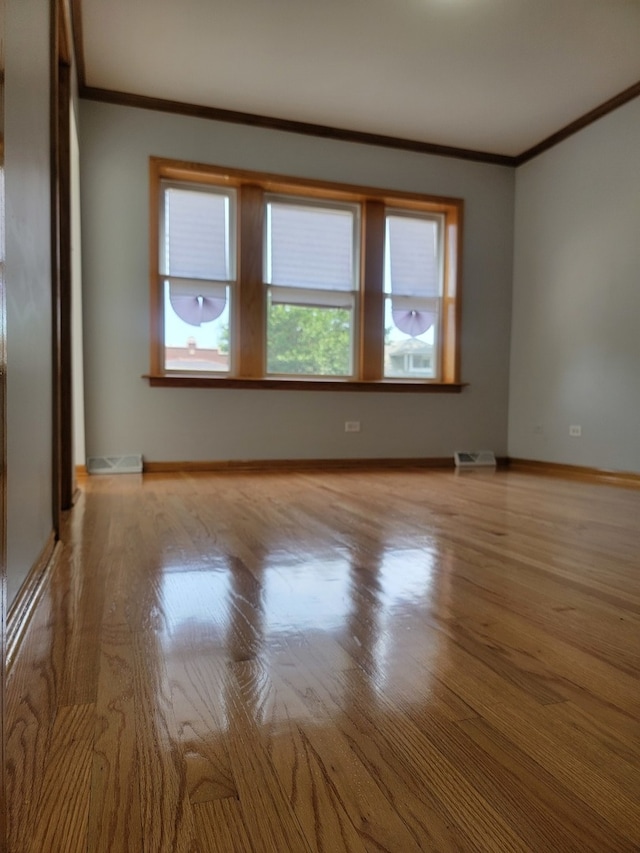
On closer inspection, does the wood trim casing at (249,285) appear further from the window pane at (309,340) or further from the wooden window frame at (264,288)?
the window pane at (309,340)

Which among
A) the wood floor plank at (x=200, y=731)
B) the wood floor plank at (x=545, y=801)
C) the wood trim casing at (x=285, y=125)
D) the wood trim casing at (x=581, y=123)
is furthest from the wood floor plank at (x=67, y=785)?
the wood trim casing at (x=581, y=123)

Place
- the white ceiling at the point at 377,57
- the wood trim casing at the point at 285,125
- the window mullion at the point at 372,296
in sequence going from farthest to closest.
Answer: the window mullion at the point at 372,296 < the wood trim casing at the point at 285,125 < the white ceiling at the point at 377,57

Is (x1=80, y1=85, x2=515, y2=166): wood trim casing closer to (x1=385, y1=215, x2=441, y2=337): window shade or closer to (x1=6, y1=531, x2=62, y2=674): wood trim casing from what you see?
(x1=385, y1=215, x2=441, y2=337): window shade

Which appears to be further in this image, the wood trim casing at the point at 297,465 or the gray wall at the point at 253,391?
the wood trim casing at the point at 297,465

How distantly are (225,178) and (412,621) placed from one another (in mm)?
4094

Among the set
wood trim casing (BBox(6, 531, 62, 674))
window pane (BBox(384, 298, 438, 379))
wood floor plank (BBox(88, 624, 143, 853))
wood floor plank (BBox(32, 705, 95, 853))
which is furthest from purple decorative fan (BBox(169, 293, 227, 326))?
wood floor plank (BBox(32, 705, 95, 853))

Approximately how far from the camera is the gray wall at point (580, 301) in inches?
159

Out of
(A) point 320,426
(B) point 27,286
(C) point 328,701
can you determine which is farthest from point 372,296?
(C) point 328,701

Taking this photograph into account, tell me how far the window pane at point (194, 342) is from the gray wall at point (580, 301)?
272cm

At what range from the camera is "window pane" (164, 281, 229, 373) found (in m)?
4.40

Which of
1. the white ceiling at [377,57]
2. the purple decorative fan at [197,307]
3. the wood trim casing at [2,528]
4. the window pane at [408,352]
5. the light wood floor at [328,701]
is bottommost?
the light wood floor at [328,701]

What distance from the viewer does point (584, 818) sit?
0.67 meters

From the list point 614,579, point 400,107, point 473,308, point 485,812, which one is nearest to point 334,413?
point 473,308

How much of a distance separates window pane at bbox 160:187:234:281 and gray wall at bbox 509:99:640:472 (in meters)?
2.74
